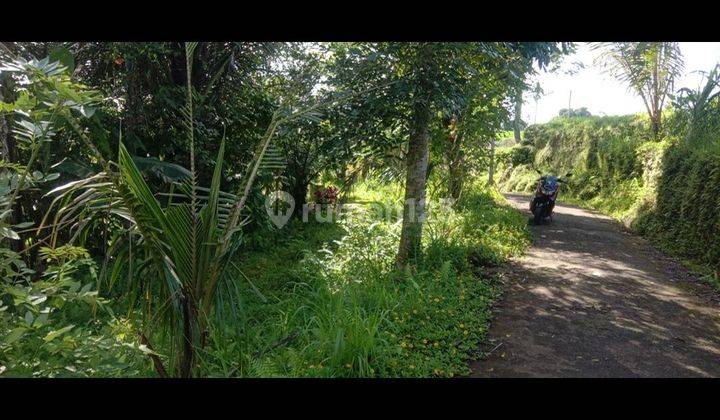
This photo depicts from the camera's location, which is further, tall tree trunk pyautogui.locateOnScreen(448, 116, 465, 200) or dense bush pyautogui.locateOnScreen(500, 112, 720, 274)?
tall tree trunk pyautogui.locateOnScreen(448, 116, 465, 200)

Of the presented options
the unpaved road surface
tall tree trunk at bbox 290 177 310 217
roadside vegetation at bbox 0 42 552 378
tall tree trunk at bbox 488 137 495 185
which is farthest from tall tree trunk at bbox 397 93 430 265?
tall tree trunk at bbox 488 137 495 185

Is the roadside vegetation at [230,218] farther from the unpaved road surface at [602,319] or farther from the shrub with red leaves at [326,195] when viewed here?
the shrub with red leaves at [326,195]

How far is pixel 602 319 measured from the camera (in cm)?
440

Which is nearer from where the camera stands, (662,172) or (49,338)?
(49,338)

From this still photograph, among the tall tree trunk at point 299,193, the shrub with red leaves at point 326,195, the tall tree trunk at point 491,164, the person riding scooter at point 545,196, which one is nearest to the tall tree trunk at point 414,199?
the person riding scooter at point 545,196

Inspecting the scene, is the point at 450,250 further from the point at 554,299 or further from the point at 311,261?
the point at 311,261

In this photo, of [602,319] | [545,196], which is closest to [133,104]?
[602,319]

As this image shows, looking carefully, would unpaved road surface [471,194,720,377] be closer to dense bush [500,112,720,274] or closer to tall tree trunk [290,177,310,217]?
dense bush [500,112,720,274]

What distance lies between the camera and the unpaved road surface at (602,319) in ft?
11.4

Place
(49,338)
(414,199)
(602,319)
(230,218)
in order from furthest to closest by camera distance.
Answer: (414,199) < (602,319) < (230,218) < (49,338)

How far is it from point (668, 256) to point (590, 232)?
188 cm

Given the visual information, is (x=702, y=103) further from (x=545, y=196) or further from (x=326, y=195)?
(x=326, y=195)

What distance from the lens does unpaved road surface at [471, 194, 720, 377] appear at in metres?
3.47
